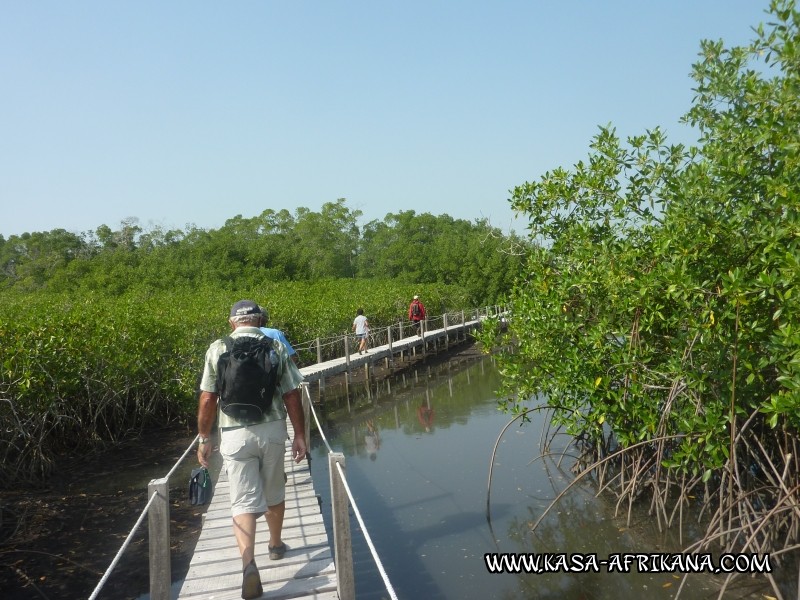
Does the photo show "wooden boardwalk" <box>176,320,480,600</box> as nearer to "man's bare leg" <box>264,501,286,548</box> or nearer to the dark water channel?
"man's bare leg" <box>264,501,286,548</box>

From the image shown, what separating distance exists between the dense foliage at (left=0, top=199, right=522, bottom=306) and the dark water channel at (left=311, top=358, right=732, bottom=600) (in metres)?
9.51

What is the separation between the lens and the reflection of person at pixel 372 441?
11625 mm

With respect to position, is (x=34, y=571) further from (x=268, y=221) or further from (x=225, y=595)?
(x=268, y=221)

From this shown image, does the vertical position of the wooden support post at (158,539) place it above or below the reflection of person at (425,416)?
above

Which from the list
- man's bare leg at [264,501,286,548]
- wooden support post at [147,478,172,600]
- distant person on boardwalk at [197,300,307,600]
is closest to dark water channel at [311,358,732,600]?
man's bare leg at [264,501,286,548]

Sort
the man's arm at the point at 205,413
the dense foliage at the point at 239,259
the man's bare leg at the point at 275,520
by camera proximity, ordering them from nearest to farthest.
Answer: the man's arm at the point at 205,413, the man's bare leg at the point at 275,520, the dense foliage at the point at 239,259

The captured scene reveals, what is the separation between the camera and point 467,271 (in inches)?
1610

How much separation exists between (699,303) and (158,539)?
4.23m

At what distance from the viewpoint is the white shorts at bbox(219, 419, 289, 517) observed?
4.07m

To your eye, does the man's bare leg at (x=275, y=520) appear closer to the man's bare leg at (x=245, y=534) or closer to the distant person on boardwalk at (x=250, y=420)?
the distant person on boardwalk at (x=250, y=420)

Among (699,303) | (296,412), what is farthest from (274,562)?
(699,303)

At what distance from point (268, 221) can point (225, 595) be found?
6074cm

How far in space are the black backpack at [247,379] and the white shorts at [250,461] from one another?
9cm

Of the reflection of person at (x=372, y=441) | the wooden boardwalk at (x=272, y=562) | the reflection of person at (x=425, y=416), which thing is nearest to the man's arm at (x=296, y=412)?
Result: the wooden boardwalk at (x=272, y=562)
